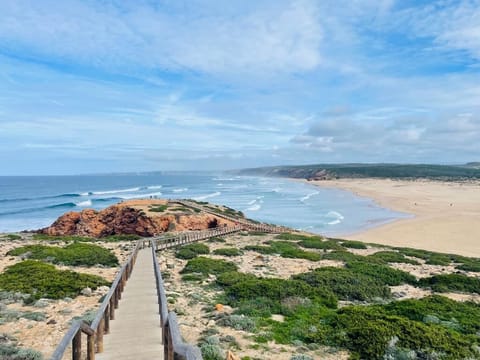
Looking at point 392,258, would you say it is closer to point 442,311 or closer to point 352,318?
point 442,311

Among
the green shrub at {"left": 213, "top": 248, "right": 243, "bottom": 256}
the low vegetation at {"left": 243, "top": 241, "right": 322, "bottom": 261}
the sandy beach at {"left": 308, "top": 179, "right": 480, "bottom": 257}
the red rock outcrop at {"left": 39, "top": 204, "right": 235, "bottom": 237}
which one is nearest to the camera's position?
the low vegetation at {"left": 243, "top": 241, "right": 322, "bottom": 261}

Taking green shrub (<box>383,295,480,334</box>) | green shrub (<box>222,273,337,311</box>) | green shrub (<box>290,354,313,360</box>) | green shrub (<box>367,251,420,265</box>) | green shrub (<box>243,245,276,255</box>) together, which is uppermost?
green shrub (<box>290,354,313,360</box>)

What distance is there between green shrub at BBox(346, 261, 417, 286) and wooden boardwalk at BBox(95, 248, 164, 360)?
9426 millimetres

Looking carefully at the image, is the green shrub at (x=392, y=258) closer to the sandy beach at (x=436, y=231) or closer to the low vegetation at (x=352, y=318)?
the low vegetation at (x=352, y=318)

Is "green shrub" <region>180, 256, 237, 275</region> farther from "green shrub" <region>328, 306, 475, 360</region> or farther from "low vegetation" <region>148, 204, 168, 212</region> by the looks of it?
"low vegetation" <region>148, 204, 168, 212</region>

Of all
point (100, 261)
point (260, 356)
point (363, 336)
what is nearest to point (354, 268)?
point (363, 336)

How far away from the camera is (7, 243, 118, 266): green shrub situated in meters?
16.8

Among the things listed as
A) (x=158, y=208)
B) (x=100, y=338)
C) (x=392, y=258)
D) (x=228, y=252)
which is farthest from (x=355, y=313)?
(x=158, y=208)

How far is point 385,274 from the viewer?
52.6 feet

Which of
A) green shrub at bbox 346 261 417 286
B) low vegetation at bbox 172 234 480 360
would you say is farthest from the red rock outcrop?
green shrub at bbox 346 261 417 286

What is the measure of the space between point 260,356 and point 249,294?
3999mm

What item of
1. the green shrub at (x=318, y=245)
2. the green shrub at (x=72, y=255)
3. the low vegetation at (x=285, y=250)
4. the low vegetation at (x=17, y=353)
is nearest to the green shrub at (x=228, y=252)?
the low vegetation at (x=285, y=250)

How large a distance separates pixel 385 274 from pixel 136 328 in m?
12.0

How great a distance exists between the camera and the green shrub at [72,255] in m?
16.8
